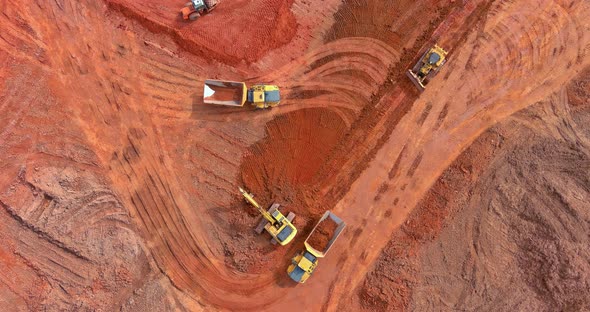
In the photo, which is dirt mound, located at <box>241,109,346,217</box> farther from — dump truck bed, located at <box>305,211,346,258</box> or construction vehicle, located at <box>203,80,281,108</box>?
construction vehicle, located at <box>203,80,281,108</box>

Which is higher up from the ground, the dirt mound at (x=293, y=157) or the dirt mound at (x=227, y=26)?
the dirt mound at (x=227, y=26)

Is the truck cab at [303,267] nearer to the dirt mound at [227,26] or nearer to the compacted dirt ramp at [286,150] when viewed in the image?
the compacted dirt ramp at [286,150]

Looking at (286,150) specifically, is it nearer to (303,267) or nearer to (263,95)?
(263,95)

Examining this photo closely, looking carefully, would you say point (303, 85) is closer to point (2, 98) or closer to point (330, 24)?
point (330, 24)

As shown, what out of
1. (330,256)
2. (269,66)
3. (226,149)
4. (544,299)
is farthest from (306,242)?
(544,299)

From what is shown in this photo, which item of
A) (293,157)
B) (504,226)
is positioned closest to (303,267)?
(293,157)

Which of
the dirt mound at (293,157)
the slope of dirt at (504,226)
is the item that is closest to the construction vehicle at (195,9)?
the dirt mound at (293,157)
